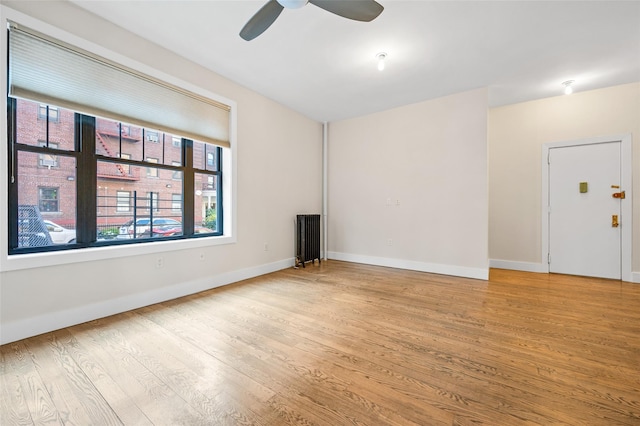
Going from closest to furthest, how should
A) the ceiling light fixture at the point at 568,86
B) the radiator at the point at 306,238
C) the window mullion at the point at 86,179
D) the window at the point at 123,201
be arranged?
the window mullion at the point at 86,179 < the window at the point at 123,201 < the ceiling light fixture at the point at 568,86 < the radiator at the point at 306,238

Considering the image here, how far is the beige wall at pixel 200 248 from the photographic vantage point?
2.05 m

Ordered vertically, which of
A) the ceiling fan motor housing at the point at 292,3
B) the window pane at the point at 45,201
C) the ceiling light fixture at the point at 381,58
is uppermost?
the ceiling light fixture at the point at 381,58

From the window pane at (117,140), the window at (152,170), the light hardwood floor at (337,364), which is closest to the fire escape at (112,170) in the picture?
the window pane at (117,140)

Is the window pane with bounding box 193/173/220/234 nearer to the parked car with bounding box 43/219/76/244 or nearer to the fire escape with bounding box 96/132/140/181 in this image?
the fire escape with bounding box 96/132/140/181

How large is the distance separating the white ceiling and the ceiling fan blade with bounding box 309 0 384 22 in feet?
1.54

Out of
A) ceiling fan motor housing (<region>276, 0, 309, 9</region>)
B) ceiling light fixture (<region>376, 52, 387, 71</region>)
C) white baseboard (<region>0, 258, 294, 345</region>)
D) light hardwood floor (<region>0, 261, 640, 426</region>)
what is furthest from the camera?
ceiling light fixture (<region>376, 52, 387, 71</region>)

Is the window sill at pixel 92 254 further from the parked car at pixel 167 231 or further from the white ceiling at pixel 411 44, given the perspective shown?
the white ceiling at pixel 411 44

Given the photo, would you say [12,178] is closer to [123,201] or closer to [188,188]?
[123,201]

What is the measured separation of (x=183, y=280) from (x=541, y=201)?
5450 millimetres

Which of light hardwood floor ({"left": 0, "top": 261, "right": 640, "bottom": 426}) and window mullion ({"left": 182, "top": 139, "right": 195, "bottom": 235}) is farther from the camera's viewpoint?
window mullion ({"left": 182, "top": 139, "right": 195, "bottom": 235})

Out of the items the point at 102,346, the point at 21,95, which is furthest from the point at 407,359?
the point at 21,95

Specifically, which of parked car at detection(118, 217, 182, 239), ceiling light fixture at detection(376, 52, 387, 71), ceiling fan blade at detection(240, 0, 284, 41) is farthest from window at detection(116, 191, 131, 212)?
ceiling light fixture at detection(376, 52, 387, 71)

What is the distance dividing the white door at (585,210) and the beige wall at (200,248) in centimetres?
399

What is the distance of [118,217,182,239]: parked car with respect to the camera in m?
2.70
